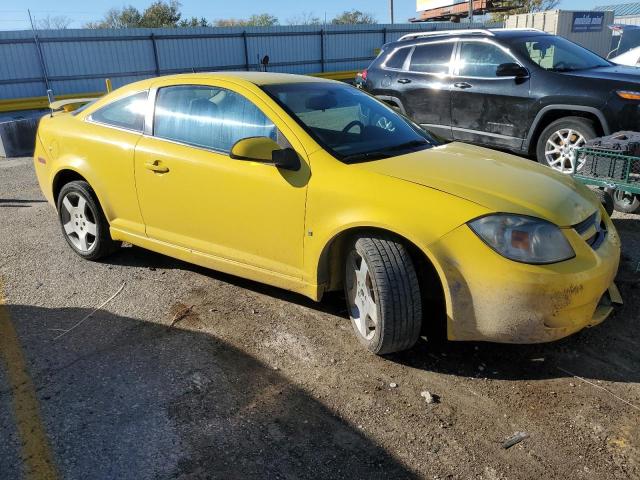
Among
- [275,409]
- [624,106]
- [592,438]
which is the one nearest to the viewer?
[592,438]

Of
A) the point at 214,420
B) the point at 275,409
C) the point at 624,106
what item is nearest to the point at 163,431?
the point at 214,420

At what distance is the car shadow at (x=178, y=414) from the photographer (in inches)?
100

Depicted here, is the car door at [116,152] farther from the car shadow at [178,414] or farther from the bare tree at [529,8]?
the bare tree at [529,8]

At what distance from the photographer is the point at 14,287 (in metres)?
4.58

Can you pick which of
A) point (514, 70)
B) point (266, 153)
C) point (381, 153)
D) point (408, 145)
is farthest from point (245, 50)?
point (266, 153)

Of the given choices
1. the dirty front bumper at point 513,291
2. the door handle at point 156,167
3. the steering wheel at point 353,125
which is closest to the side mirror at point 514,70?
the steering wheel at point 353,125

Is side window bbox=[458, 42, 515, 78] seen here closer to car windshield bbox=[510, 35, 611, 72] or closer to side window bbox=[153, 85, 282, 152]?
car windshield bbox=[510, 35, 611, 72]

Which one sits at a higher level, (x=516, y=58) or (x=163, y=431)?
(x=516, y=58)

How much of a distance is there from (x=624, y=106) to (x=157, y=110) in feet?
16.2

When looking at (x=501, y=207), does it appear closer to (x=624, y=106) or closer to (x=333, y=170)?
(x=333, y=170)

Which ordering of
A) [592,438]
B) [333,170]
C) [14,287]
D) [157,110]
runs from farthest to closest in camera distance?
[14,287] < [157,110] < [333,170] < [592,438]

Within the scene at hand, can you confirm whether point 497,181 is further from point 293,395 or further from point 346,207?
point 293,395

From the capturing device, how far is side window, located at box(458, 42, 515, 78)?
731 centimetres

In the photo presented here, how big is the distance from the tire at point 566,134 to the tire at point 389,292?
4.12 meters
